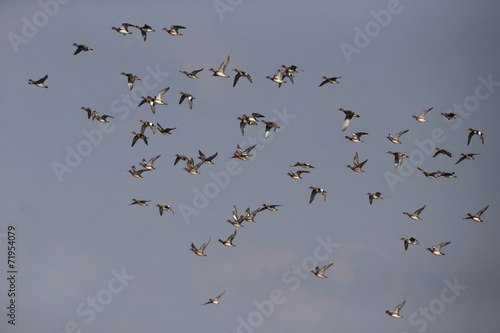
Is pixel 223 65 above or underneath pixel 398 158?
above

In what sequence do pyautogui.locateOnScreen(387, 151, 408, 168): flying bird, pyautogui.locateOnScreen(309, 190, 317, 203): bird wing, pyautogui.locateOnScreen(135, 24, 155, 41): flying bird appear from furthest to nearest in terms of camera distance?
pyautogui.locateOnScreen(309, 190, 317, 203): bird wing
pyautogui.locateOnScreen(387, 151, 408, 168): flying bird
pyautogui.locateOnScreen(135, 24, 155, 41): flying bird

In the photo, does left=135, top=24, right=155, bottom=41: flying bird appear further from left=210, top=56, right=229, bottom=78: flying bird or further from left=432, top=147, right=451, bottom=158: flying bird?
left=432, top=147, right=451, bottom=158: flying bird

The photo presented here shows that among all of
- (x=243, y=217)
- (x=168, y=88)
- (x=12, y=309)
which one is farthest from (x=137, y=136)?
(x=12, y=309)

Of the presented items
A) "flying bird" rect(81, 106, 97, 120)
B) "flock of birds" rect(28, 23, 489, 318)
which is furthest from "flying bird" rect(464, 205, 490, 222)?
"flying bird" rect(81, 106, 97, 120)

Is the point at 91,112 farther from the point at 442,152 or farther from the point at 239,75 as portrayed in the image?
the point at 442,152

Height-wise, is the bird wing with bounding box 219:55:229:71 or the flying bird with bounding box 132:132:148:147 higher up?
the bird wing with bounding box 219:55:229:71

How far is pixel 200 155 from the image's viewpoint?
10294cm

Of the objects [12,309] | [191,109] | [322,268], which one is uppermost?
[191,109]

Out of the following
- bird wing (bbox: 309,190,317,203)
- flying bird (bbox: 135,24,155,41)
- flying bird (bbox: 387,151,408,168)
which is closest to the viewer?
flying bird (bbox: 135,24,155,41)

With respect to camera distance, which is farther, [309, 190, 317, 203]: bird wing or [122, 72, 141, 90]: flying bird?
[309, 190, 317, 203]: bird wing

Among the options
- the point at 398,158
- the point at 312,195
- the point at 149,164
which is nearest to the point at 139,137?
the point at 149,164

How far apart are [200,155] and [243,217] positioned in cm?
716

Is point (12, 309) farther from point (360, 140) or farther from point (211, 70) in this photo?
point (360, 140)

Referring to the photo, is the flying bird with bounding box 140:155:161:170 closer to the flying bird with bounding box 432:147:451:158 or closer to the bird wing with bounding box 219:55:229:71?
the bird wing with bounding box 219:55:229:71
